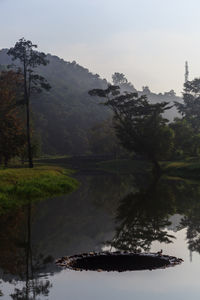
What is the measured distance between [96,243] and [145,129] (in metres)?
70.7

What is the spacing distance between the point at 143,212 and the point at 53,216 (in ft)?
18.1

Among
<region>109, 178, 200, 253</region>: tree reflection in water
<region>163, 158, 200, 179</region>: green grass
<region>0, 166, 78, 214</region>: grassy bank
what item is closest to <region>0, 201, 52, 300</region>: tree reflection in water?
<region>109, 178, 200, 253</region>: tree reflection in water

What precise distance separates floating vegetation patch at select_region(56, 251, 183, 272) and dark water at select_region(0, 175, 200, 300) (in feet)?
1.58

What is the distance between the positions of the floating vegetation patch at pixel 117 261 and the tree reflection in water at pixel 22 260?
3.14ft

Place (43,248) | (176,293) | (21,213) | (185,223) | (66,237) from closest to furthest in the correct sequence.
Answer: (176,293), (43,248), (66,237), (185,223), (21,213)

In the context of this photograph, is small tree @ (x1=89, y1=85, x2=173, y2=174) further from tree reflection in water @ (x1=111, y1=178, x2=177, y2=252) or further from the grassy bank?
tree reflection in water @ (x1=111, y1=178, x2=177, y2=252)

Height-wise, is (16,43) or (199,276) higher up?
(16,43)

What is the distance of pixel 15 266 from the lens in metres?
14.6

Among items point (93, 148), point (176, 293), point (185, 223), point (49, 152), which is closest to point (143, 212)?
point (185, 223)

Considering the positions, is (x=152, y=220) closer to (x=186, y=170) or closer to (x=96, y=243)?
(x=96, y=243)

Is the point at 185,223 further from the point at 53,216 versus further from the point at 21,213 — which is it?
the point at 21,213

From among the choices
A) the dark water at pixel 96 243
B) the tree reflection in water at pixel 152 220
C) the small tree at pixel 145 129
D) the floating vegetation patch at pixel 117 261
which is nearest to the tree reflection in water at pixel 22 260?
the dark water at pixel 96 243

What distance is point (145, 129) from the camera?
88375 mm

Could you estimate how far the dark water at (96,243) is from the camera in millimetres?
11961
